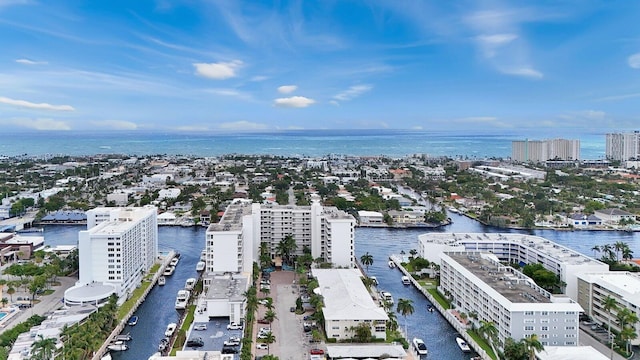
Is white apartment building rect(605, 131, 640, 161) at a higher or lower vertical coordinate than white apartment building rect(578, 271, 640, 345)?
higher

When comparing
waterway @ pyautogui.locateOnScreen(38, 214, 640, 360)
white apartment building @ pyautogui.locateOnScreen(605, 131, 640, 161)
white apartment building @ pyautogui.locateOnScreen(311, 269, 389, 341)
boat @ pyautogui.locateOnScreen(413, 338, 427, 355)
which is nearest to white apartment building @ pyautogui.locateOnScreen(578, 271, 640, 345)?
waterway @ pyautogui.locateOnScreen(38, 214, 640, 360)

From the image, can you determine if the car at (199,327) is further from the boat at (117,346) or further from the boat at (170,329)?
the boat at (117,346)

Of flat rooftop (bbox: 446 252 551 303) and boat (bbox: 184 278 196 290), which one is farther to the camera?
boat (bbox: 184 278 196 290)

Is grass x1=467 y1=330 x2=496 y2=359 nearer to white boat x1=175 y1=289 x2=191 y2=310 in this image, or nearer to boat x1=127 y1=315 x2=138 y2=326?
white boat x1=175 y1=289 x2=191 y2=310

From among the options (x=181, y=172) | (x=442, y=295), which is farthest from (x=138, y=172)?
(x=442, y=295)

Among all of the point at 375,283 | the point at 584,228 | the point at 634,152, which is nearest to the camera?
the point at 375,283

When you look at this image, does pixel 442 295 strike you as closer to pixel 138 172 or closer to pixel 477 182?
pixel 477 182

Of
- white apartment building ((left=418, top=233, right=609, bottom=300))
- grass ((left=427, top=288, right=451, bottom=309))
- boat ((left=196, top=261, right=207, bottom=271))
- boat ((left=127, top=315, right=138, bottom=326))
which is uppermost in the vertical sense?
white apartment building ((left=418, top=233, right=609, bottom=300))
